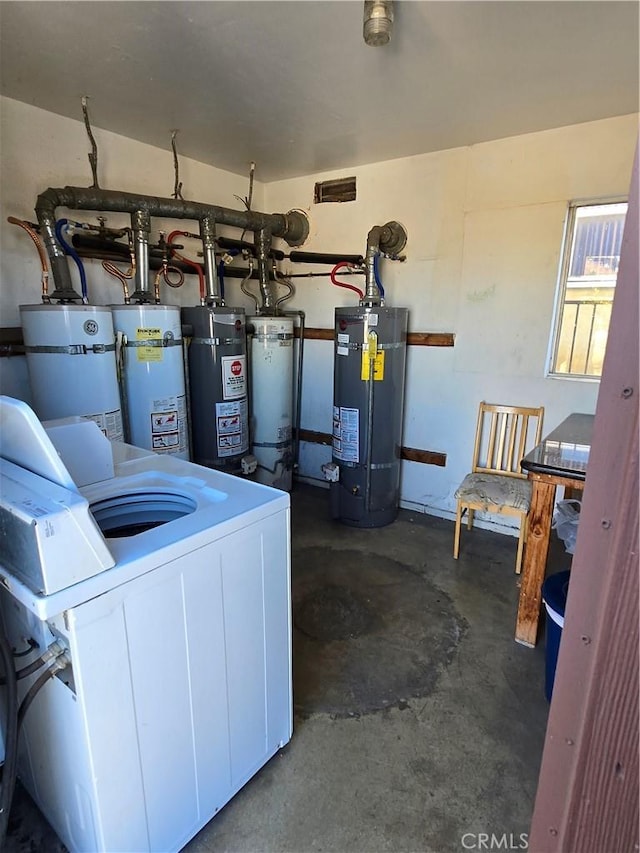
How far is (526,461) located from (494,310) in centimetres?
138

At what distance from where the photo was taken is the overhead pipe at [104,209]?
2.29 m

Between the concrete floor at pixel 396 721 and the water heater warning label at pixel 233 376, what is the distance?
115cm

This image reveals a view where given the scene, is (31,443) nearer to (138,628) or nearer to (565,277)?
(138,628)

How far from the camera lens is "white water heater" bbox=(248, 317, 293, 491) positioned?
3295mm

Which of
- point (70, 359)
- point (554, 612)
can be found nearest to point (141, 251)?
point (70, 359)

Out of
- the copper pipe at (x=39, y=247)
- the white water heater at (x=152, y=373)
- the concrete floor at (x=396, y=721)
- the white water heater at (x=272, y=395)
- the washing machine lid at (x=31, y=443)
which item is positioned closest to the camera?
the washing machine lid at (x=31, y=443)

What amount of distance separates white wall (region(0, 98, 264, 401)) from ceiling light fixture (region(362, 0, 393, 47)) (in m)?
1.52

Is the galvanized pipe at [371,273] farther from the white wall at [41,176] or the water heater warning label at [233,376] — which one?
the white wall at [41,176]

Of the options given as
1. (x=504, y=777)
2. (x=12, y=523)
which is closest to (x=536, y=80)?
(x=12, y=523)

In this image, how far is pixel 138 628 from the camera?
996 mm

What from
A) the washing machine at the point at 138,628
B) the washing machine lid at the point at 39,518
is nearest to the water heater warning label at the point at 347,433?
the washing machine at the point at 138,628

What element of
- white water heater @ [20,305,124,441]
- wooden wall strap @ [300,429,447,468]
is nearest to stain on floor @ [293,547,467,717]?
wooden wall strap @ [300,429,447,468]

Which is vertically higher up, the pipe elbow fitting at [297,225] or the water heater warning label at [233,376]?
the pipe elbow fitting at [297,225]

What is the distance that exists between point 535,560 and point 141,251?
2.54m
